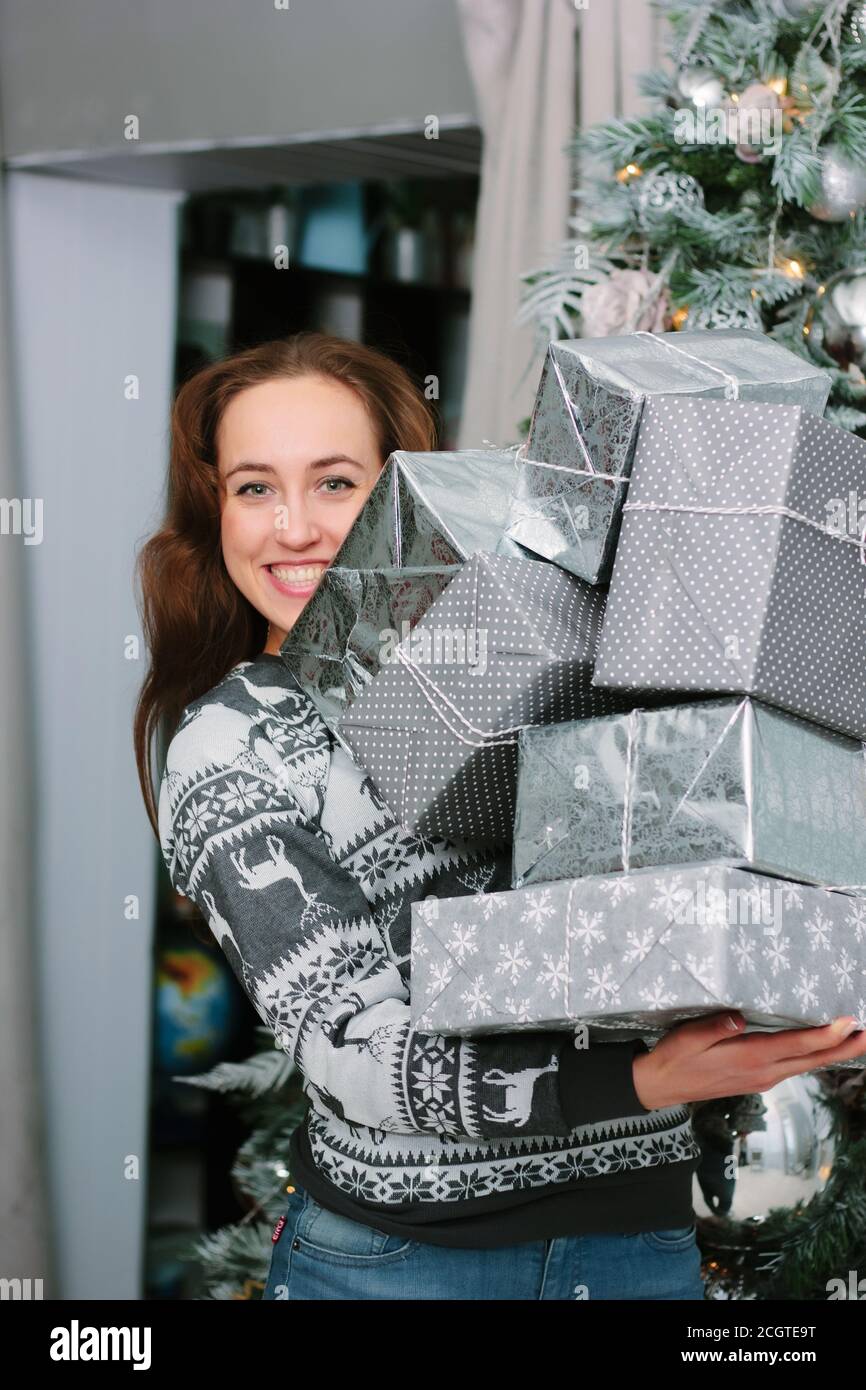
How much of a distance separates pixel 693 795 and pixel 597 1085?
7.9 inches

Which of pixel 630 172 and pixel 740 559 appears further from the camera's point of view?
pixel 630 172

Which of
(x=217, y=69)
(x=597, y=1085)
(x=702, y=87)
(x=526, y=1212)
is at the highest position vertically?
(x=217, y=69)

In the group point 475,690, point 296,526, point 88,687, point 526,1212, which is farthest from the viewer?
point 88,687

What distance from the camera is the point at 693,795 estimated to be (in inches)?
31.7

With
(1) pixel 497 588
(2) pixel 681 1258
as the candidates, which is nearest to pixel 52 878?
(2) pixel 681 1258

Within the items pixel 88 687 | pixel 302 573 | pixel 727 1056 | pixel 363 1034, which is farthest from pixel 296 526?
pixel 88 687

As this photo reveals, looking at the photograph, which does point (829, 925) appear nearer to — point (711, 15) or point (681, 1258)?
point (681, 1258)

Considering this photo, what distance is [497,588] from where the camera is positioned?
0.88 metres

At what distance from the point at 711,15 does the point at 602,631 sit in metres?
0.89

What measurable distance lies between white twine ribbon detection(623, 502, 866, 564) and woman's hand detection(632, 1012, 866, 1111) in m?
0.28

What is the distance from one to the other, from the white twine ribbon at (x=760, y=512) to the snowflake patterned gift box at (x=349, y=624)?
163 mm

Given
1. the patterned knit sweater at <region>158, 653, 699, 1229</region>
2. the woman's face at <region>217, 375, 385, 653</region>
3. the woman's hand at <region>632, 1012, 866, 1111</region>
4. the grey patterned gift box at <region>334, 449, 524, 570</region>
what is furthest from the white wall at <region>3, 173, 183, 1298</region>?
the woman's hand at <region>632, 1012, 866, 1111</region>

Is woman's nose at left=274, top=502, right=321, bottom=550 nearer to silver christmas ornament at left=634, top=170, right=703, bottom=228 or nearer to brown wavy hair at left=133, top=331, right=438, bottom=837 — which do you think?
brown wavy hair at left=133, top=331, right=438, bottom=837

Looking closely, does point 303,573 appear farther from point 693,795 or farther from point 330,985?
point 693,795
